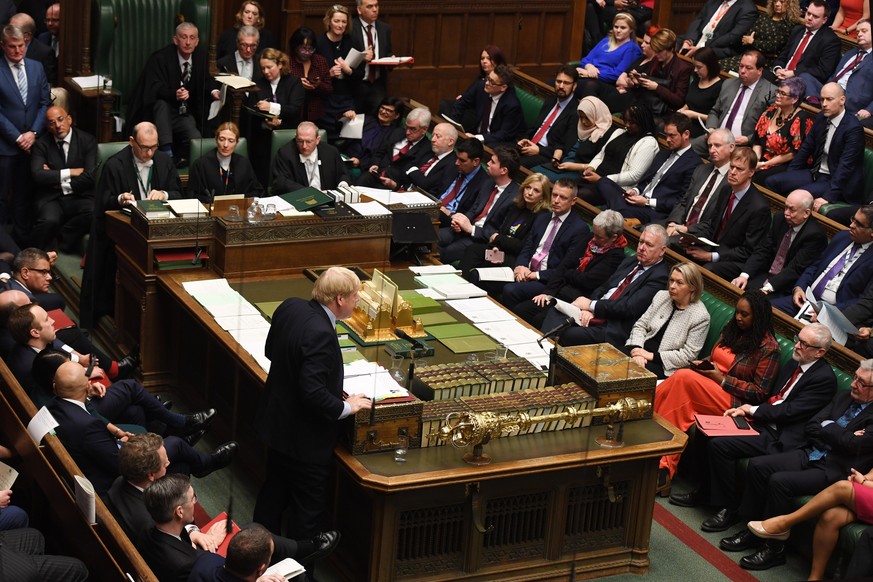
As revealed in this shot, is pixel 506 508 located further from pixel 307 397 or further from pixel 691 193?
pixel 691 193

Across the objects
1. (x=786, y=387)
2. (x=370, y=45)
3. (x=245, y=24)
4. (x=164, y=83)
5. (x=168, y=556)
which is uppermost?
(x=245, y=24)

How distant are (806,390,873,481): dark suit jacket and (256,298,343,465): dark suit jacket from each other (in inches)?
78.2

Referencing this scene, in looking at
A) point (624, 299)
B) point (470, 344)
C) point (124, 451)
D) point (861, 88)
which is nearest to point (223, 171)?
point (470, 344)

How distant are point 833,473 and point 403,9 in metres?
5.74

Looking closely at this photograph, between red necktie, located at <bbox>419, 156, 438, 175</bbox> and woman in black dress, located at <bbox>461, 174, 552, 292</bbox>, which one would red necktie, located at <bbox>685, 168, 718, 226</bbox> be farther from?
red necktie, located at <bbox>419, 156, 438, 175</bbox>

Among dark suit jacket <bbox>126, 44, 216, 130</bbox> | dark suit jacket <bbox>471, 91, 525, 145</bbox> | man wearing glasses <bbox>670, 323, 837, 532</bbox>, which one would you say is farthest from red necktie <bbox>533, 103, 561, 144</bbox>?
man wearing glasses <bbox>670, 323, 837, 532</bbox>

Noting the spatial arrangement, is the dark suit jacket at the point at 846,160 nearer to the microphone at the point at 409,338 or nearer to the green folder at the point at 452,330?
the green folder at the point at 452,330

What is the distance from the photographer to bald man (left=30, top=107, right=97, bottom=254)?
7805 mm

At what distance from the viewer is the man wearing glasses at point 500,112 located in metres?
9.15

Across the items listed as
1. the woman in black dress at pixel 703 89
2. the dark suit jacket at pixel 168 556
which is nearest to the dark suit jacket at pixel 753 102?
the woman in black dress at pixel 703 89

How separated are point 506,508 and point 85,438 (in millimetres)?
1556

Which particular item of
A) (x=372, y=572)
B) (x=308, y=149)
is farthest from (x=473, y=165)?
(x=372, y=572)

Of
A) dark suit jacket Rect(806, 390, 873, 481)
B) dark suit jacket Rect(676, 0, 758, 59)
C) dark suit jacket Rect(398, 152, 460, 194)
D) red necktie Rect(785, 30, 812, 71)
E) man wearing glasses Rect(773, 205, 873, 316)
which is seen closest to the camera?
dark suit jacket Rect(806, 390, 873, 481)

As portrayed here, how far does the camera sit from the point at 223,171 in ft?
24.3
